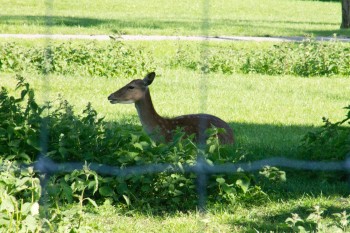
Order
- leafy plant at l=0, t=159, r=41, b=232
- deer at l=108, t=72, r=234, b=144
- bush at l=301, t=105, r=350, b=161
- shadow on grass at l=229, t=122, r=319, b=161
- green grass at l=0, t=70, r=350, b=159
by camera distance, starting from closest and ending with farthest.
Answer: leafy plant at l=0, t=159, r=41, b=232 < bush at l=301, t=105, r=350, b=161 < shadow on grass at l=229, t=122, r=319, b=161 < deer at l=108, t=72, r=234, b=144 < green grass at l=0, t=70, r=350, b=159

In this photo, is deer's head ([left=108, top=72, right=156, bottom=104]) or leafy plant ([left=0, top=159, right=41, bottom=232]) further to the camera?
deer's head ([left=108, top=72, right=156, bottom=104])

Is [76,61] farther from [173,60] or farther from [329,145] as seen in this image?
[329,145]

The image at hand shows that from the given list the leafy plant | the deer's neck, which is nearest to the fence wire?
the leafy plant

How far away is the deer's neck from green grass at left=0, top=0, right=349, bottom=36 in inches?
329

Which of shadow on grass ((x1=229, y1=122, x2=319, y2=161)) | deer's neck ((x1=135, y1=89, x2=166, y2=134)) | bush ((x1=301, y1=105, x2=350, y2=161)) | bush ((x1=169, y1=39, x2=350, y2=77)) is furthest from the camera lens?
bush ((x1=169, y1=39, x2=350, y2=77))

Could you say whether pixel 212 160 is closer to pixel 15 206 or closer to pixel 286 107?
pixel 15 206

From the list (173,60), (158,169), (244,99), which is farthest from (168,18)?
(158,169)

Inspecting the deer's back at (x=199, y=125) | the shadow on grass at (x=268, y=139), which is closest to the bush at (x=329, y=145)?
the shadow on grass at (x=268, y=139)

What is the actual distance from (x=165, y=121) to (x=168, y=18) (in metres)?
16.6

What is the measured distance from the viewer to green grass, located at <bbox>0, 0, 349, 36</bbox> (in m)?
19.8

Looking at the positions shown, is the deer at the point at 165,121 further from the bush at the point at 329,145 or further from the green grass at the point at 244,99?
the bush at the point at 329,145

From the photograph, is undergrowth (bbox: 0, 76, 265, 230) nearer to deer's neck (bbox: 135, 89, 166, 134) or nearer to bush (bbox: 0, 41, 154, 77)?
deer's neck (bbox: 135, 89, 166, 134)

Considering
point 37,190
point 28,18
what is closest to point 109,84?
point 37,190

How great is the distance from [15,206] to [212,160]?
2181 millimetres
